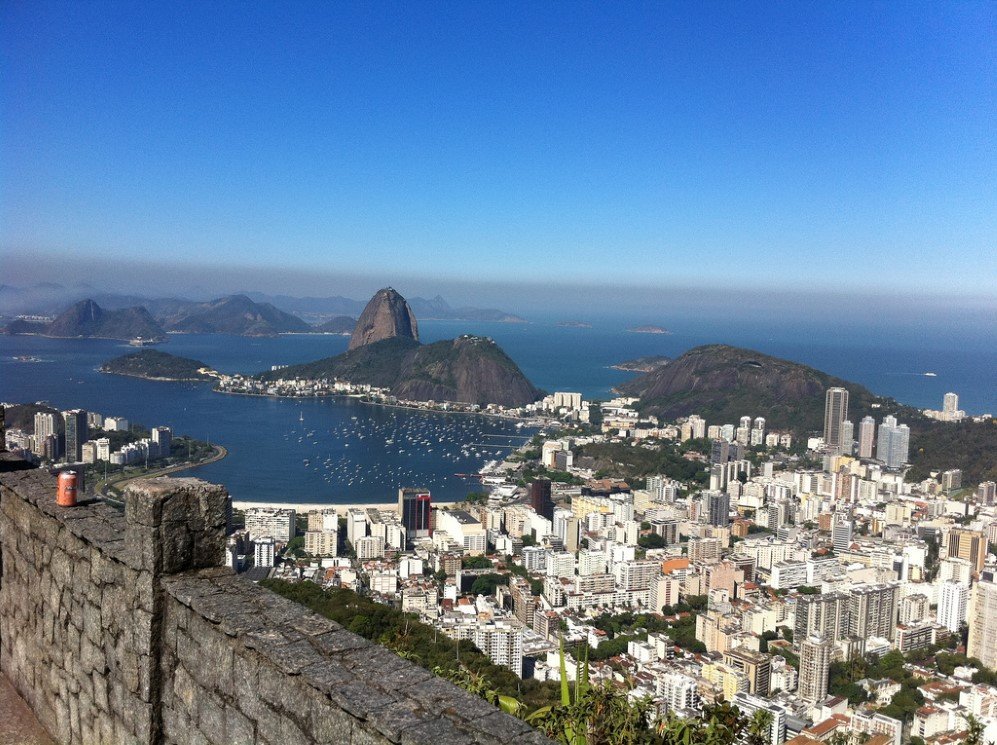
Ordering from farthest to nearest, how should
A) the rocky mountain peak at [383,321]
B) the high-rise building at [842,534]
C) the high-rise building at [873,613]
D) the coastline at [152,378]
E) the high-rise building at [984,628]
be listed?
the rocky mountain peak at [383,321] → the coastline at [152,378] → the high-rise building at [842,534] → the high-rise building at [873,613] → the high-rise building at [984,628]

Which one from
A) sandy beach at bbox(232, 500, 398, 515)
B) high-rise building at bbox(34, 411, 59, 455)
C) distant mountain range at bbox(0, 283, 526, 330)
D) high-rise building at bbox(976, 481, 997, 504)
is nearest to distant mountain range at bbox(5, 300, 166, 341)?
distant mountain range at bbox(0, 283, 526, 330)

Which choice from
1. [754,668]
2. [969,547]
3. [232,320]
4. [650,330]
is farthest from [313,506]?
[650,330]

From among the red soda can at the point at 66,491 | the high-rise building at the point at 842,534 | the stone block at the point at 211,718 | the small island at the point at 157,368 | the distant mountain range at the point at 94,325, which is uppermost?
the red soda can at the point at 66,491

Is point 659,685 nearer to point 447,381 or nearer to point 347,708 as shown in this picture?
point 347,708

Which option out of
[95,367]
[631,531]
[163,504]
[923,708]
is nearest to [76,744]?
[163,504]

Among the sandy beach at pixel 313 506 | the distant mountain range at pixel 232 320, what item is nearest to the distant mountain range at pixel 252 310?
the distant mountain range at pixel 232 320

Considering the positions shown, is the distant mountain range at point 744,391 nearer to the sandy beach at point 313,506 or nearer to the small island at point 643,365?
the small island at point 643,365
